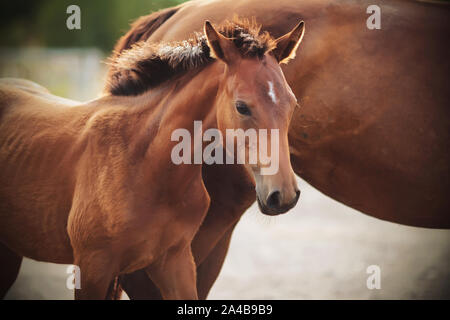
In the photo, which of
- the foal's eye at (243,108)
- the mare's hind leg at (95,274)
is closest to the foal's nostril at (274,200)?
the foal's eye at (243,108)

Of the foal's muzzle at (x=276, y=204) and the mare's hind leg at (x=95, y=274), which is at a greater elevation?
the foal's muzzle at (x=276, y=204)

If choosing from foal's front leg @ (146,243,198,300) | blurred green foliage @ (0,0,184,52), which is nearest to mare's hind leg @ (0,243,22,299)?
foal's front leg @ (146,243,198,300)

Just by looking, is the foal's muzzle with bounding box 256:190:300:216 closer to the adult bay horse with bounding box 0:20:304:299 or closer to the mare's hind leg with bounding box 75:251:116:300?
the adult bay horse with bounding box 0:20:304:299

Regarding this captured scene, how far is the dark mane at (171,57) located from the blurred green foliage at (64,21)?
620 cm

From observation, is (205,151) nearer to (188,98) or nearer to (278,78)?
(188,98)

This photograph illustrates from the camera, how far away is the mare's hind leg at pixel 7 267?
352cm

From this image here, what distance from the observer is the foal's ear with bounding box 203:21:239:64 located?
7.95 feet

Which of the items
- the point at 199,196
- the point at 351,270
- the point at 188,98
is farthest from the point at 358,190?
the point at 351,270

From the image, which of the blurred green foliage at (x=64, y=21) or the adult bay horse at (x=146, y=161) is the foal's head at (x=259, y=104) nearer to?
the adult bay horse at (x=146, y=161)

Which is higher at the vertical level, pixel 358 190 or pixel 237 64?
pixel 237 64

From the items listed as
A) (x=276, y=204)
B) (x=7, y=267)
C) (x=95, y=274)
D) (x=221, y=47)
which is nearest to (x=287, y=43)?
(x=221, y=47)

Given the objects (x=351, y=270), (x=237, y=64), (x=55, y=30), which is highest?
(x=237, y=64)

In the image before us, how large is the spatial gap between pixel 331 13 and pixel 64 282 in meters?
3.83

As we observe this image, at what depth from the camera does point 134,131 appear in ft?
8.85
